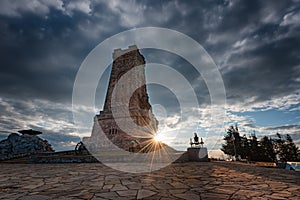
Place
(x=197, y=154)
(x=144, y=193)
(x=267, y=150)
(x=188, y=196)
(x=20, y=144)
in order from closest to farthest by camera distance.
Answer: (x=188, y=196) < (x=144, y=193) < (x=197, y=154) < (x=20, y=144) < (x=267, y=150)

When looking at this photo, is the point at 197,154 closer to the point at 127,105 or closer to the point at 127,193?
the point at 127,193

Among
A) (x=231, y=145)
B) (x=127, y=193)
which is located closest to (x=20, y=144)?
(x=127, y=193)

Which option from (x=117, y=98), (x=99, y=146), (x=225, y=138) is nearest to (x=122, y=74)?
(x=117, y=98)

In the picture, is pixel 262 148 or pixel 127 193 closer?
pixel 127 193

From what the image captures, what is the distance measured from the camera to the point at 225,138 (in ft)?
132

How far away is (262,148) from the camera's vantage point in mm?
36969

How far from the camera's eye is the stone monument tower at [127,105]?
20.4m

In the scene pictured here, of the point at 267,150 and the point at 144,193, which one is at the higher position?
the point at 267,150

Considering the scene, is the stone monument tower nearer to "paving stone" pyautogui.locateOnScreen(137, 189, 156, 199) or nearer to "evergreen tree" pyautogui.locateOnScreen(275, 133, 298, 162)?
"paving stone" pyautogui.locateOnScreen(137, 189, 156, 199)

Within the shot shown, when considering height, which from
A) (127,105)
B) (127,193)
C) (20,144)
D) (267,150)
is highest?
(127,105)

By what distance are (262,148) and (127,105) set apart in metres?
33.6

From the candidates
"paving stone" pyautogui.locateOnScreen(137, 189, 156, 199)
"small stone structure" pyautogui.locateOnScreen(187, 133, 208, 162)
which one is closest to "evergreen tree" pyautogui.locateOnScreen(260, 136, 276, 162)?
"small stone structure" pyautogui.locateOnScreen(187, 133, 208, 162)

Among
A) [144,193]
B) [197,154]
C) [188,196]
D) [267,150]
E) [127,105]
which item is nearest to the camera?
[188,196]

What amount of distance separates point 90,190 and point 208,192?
280 centimetres
